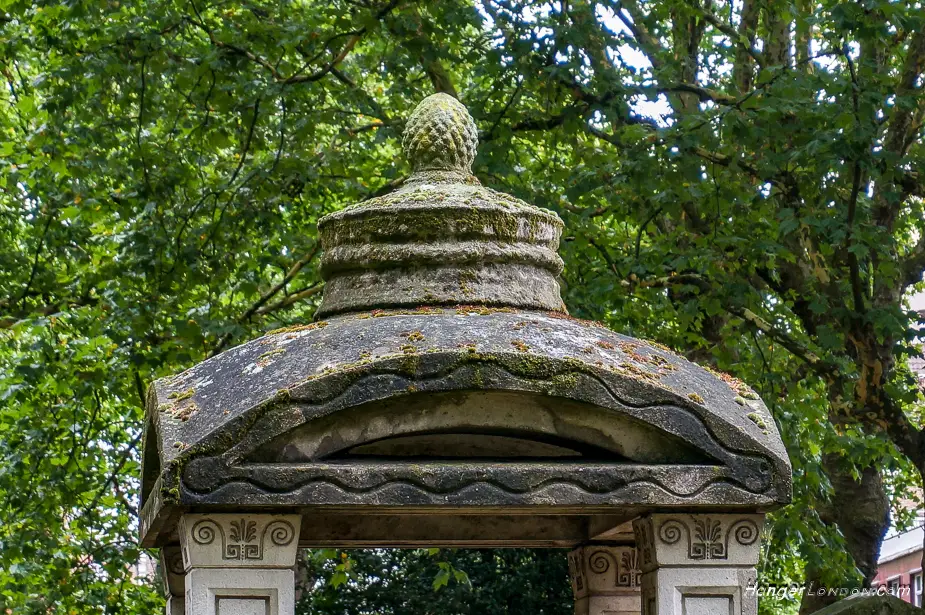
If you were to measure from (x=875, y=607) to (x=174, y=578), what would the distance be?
302 cm

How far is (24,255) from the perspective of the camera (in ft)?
42.1

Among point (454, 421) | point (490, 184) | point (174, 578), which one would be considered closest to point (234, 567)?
point (454, 421)

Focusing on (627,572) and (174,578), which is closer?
(174,578)

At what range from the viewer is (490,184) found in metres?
10.7

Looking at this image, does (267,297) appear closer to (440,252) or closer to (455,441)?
(440,252)

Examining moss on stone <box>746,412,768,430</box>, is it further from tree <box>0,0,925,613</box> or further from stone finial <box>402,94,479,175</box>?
tree <box>0,0,925,613</box>

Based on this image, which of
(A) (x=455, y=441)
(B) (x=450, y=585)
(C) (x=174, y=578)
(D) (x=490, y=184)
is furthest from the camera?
(B) (x=450, y=585)

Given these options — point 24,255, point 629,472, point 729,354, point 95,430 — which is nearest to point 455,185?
point 629,472

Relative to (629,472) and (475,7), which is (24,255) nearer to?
(475,7)

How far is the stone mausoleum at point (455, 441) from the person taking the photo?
3.95 m

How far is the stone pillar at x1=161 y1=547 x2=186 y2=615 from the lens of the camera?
16.3 ft

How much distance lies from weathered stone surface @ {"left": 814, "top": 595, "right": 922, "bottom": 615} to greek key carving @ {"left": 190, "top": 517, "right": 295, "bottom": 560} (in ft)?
9.55

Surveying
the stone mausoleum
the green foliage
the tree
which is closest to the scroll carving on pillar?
the stone mausoleum

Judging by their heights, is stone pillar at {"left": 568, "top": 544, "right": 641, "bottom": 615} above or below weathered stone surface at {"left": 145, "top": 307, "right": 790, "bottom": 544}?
below
